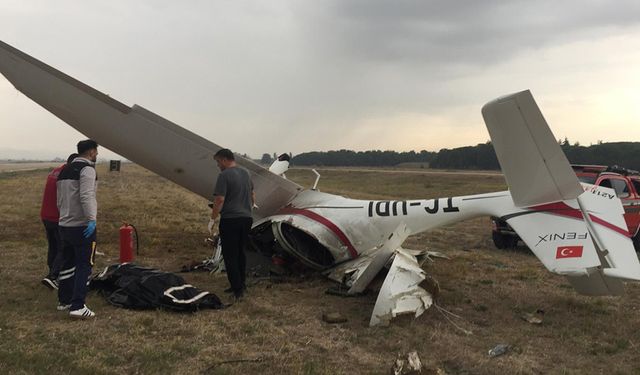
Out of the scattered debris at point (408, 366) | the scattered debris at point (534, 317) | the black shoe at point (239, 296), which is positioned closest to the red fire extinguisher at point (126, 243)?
the black shoe at point (239, 296)

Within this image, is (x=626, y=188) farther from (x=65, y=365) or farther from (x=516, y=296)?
(x=65, y=365)

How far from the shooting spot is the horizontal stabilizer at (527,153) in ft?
15.5

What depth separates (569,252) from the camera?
203 inches

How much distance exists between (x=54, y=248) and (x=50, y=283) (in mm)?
588

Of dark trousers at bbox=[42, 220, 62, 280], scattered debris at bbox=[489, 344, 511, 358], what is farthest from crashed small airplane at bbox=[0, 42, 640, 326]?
dark trousers at bbox=[42, 220, 62, 280]

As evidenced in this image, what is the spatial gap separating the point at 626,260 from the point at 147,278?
18.4 ft

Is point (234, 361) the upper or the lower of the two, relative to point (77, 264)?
lower

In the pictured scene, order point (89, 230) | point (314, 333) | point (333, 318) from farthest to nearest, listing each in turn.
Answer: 1. point (333, 318)
2. point (89, 230)
3. point (314, 333)

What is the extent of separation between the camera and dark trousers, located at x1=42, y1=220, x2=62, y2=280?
20.6 feet

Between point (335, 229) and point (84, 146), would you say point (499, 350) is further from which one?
point (84, 146)

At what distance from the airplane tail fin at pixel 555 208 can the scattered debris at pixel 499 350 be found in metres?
1.08

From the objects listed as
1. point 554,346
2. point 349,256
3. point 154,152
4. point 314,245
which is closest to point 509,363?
point 554,346

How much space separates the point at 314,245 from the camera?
7.63m

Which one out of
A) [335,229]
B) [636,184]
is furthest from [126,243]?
[636,184]
